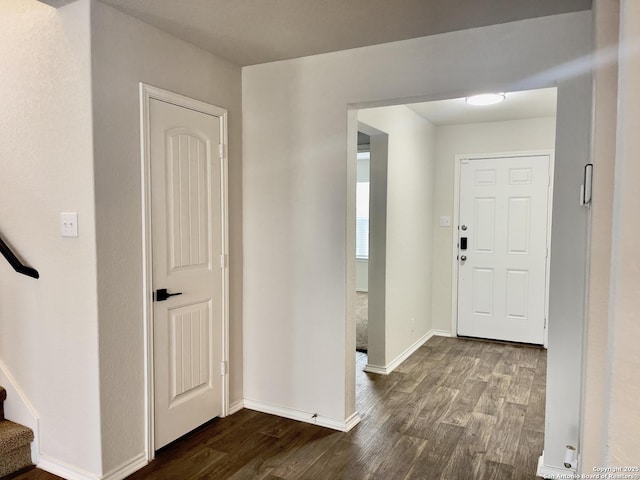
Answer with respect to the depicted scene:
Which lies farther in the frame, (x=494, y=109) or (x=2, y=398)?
(x=494, y=109)

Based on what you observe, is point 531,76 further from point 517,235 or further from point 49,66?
point 517,235

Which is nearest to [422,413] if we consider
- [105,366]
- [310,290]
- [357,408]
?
[357,408]

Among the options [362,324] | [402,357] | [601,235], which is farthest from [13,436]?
[362,324]

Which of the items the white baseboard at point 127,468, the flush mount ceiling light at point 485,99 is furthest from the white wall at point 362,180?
the white baseboard at point 127,468

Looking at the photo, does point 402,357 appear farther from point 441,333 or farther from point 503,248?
point 503,248

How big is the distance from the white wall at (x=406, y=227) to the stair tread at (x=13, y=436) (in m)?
2.60

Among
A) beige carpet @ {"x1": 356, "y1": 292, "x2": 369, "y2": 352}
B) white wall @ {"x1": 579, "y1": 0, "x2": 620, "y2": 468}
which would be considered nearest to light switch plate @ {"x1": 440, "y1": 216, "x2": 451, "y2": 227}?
beige carpet @ {"x1": 356, "y1": 292, "x2": 369, "y2": 352}

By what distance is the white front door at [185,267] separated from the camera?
2510 mm

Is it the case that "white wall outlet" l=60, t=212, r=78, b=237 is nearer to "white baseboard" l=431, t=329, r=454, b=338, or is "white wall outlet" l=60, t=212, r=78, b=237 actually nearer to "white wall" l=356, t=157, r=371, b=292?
"white baseboard" l=431, t=329, r=454, b=338

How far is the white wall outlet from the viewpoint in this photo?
2.19 m

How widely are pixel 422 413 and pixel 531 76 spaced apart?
226 centimetres

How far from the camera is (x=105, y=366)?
2215mm

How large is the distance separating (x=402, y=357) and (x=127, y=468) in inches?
105

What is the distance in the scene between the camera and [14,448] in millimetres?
2330
